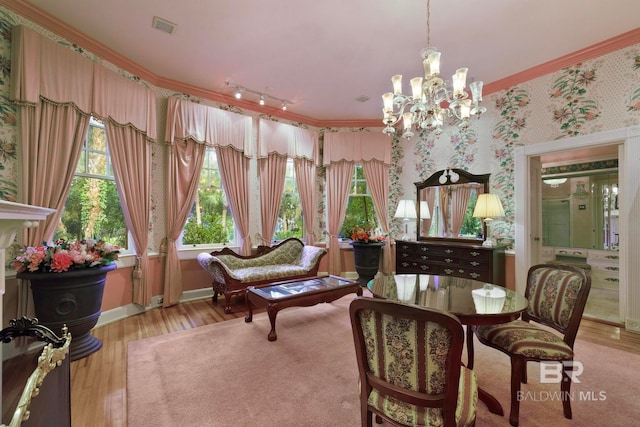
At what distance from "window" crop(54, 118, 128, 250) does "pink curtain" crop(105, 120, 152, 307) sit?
0.62 ft

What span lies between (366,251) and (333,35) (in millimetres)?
3308

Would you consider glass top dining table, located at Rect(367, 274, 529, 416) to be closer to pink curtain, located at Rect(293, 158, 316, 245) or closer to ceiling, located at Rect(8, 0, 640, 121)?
ceiling, located at Rect(8, 0, 640, 121)

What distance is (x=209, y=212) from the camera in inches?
181

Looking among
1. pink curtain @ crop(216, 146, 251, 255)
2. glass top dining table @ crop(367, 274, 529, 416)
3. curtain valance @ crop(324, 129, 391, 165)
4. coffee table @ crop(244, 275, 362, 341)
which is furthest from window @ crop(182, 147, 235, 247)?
glass top dining table @ crop(367, 274, 529, 416)

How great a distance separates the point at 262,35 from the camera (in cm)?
308

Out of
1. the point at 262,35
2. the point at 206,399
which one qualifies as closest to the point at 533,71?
the point at 262,35

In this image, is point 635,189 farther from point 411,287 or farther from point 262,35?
point 262,35

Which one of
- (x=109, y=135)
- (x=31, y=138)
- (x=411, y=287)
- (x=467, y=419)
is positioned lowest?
(x=467, y=419)

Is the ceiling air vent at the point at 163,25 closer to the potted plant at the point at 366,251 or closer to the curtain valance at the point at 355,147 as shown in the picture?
the curtain valance at the point at 355,147

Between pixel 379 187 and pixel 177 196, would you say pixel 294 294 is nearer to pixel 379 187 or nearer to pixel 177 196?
pixel 177 196

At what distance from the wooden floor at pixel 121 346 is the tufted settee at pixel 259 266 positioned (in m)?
0.36

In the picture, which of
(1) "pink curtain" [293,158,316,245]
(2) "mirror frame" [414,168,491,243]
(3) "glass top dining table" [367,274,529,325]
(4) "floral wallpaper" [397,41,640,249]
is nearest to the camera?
(3) "glass top dining table" [367,274,529,325]

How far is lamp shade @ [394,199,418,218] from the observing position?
5059 millimetres

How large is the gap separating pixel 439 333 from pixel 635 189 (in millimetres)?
3630
